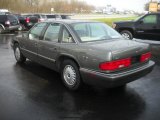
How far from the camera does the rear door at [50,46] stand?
6.03m

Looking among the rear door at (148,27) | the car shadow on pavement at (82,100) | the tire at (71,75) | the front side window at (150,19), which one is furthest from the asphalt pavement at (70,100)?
the front side window at (150,19)

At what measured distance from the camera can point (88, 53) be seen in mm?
5027

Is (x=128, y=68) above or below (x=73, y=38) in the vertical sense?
below

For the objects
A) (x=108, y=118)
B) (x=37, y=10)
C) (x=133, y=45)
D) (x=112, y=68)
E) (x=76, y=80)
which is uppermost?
(x=37, y=10)

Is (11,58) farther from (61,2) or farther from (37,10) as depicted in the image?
(61,2)

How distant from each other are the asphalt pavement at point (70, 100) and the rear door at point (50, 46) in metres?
0.52

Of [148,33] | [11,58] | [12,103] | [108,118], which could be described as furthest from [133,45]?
[148,33]

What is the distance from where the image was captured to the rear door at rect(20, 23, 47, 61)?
6785mm

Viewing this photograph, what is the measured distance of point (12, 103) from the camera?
16.0ft

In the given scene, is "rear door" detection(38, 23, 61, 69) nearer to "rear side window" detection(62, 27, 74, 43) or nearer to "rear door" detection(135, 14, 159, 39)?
"rear side window" detection(62, 27, 74, 43)

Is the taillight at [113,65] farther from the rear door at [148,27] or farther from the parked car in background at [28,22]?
the parked car in background at [28,22]

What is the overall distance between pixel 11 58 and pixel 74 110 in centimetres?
525

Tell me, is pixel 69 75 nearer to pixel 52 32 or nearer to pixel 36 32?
pixel 52 32

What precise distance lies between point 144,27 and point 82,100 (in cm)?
925
